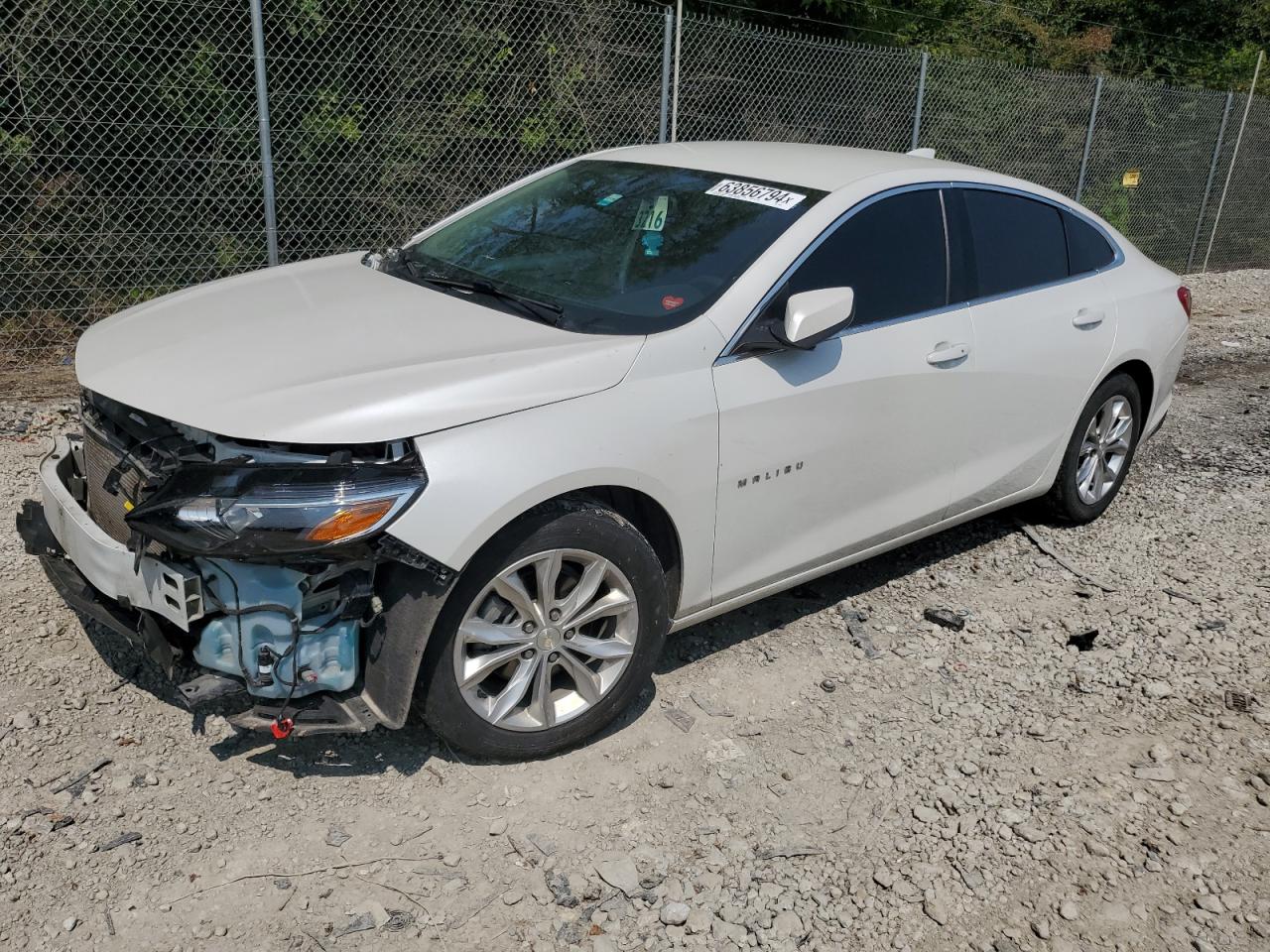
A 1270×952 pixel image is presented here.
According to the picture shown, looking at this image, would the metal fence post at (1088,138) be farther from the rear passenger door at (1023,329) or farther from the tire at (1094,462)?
the rear passenger door at (1023,329)

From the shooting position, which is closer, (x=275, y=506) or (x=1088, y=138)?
(x=275, y=506)

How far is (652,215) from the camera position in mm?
4070

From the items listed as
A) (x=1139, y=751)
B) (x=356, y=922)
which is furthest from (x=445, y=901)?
(x=1139, y=751)

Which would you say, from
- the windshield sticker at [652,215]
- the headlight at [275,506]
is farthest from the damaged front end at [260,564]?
the windshield sticker at [652,215]

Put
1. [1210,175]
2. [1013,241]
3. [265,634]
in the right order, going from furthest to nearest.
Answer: [1210,175]
[1013,241]
[265,634]

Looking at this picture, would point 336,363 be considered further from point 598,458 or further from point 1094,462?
point 1094,462

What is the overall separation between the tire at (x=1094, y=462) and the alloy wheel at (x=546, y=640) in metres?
2.68

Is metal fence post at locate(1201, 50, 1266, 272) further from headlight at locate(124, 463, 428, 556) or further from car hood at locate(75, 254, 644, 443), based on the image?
headlight at locate(124, 463, 428, 556)

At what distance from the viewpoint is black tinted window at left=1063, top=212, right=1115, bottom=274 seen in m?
4.92

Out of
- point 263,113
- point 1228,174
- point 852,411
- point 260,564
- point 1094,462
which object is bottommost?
point 1094,462

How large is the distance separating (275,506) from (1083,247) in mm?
3829

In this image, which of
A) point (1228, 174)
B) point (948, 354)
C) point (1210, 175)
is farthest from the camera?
point (1228, 174)

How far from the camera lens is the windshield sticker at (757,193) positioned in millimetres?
3900

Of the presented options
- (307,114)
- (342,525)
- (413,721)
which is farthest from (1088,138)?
(342,525)
